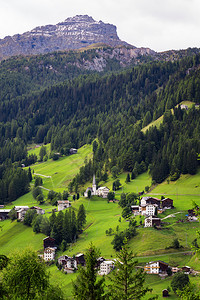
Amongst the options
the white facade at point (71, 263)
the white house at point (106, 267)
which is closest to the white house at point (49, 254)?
the white facade at point (71, 263)

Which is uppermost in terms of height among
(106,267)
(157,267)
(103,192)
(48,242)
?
(157,267)

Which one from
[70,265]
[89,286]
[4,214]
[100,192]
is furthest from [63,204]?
[89,286]

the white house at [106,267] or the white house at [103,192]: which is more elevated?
the white house at [106,267]

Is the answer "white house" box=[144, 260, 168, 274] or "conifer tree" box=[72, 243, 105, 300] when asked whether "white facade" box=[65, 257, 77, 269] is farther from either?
"conifer tree" box=[72, 243, 105, 300]

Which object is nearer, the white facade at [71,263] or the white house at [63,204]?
the white facade at [71,263]

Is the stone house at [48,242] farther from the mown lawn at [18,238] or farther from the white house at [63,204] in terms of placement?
the white house at [63,204]

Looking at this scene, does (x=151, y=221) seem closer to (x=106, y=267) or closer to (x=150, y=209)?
(x=150, y=209)

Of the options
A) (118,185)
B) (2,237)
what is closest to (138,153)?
(118,185)

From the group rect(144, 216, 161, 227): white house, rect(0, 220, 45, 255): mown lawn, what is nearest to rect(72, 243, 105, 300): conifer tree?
rect(144, 216, 161, 227): white house
